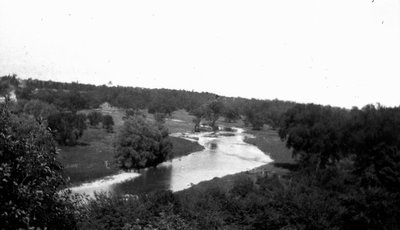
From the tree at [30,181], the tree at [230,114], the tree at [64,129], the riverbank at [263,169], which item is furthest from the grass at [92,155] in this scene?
the tree at [230,114]

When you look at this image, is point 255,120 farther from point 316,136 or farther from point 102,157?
point 102,157

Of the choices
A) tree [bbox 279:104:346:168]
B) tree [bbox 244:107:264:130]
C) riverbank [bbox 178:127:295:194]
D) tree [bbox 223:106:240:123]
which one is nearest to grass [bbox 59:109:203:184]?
riverbank [bbox 178:127:295:194]

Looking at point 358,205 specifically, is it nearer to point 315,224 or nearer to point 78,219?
point 315,224

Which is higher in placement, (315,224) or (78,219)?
(78,219)

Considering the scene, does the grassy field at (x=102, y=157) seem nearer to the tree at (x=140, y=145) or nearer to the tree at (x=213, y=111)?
the tree at (x=140, y=145)

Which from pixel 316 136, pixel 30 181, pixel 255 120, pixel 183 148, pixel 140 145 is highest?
pixel 30 181

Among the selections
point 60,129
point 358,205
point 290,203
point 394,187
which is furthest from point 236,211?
point 60,129

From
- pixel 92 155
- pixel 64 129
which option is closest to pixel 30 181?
pixel 92 155
